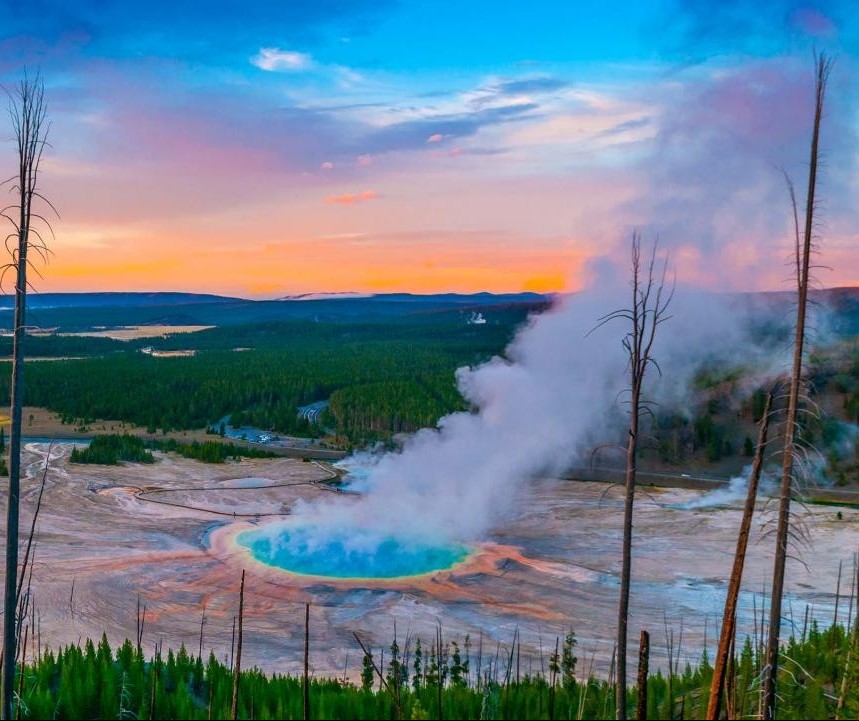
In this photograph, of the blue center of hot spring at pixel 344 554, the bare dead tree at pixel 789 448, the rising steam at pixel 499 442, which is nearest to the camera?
the bare dead tree at pixel 789 448

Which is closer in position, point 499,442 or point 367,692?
point 367,692

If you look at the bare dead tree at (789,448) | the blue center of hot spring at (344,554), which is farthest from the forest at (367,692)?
the blue center of hot spring at (344,554)

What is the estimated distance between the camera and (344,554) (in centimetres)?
3684

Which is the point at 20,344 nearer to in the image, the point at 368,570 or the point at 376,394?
the point at 368,570

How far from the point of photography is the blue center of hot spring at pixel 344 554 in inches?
1357

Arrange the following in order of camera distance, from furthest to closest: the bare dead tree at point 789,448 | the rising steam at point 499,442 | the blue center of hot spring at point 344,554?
the rising steam at point 499,442 → the blue center of hot spring at point 344,554 → the bare dead tree at point 789,448

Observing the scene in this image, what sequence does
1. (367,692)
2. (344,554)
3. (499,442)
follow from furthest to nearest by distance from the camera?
(499,442) < (344,554) < (367,692)

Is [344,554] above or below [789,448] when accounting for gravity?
below

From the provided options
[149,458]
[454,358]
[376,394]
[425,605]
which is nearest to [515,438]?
[425,605]

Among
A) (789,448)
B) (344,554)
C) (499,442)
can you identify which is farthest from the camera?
(499,442)

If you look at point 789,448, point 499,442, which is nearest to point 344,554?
point 499,442

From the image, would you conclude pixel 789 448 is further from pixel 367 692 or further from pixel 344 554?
pixel 344 554

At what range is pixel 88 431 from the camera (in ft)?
248

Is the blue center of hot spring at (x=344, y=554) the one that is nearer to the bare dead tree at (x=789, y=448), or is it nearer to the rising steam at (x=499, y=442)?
the rising steam at (x=499, y=442)
